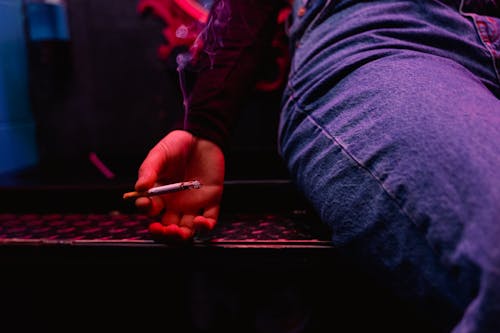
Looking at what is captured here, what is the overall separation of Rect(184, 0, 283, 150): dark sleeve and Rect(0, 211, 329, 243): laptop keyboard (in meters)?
0.21

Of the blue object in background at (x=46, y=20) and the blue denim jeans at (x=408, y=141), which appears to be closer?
the blue denim jeans at (x=408, y=141)

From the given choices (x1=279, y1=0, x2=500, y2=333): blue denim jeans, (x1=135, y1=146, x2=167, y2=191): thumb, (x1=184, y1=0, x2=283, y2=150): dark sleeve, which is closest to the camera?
(x1=279, y1=0, x2=500, y2=333): blue denim jeans

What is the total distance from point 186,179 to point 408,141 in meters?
0.36

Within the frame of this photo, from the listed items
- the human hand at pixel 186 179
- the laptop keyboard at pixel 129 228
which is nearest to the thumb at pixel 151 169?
the human hand at pixel 186 179

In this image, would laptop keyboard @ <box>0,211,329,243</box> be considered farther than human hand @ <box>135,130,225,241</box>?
Yes

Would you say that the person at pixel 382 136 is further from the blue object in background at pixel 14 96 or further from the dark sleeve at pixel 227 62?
the blue object in background at pixel 14 96

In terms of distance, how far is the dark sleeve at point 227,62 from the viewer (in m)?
0.71

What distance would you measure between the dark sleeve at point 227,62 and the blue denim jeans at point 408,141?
8cm

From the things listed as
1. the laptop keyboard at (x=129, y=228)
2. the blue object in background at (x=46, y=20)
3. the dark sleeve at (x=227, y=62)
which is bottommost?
the laptop keyboard at (x=129, y=228)

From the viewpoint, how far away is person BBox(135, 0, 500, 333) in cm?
40

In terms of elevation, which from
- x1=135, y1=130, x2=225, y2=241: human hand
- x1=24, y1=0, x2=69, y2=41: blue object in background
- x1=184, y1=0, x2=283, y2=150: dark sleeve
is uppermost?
x1=24, y1=0, x2=69, y2=41: blue object in background

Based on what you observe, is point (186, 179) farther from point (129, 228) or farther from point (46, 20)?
point (46, 20)

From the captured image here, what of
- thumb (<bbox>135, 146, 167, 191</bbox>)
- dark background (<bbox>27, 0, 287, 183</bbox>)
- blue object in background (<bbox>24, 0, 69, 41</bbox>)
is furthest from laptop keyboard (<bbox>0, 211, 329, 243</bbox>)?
blue object in background (<bbox>24, 0, 69, 41</bbox>)

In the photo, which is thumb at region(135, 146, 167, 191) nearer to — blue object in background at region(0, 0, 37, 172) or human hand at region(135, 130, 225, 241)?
human hand at region(135, 130, 225, 241)
